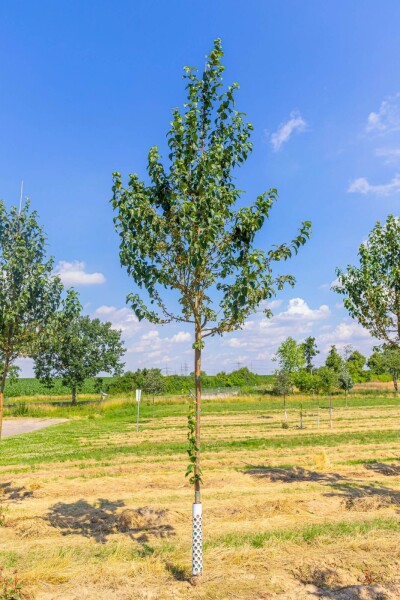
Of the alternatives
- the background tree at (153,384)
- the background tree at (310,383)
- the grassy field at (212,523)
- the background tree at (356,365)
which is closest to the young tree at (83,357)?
A: the background tree at (153,384)

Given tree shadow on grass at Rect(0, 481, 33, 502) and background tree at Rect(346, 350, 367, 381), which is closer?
tree shadow on grass at Rect(0, 481, 33, 502)

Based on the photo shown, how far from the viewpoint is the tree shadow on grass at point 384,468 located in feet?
51.1

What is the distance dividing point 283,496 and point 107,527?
4995 mm

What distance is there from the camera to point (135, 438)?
26.4 metres

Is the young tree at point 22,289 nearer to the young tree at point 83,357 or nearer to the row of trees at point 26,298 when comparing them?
the row of trees at point 26,298

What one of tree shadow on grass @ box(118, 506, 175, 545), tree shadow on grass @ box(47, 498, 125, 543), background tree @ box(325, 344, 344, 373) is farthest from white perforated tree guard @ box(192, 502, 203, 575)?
background tree @ box(325, 344, 344, 373)

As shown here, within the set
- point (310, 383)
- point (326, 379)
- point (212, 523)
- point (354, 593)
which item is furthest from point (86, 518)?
point (310, 383)

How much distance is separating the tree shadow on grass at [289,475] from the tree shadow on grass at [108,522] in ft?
17.1

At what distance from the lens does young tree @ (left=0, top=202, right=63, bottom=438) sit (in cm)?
1231

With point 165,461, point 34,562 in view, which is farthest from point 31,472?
point 34,562

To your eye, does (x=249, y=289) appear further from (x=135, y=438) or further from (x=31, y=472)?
(x=135, y=438)

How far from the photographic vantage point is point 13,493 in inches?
527

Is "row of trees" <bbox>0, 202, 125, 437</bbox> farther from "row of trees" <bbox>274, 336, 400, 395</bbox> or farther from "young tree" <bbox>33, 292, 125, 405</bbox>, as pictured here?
"young tree" <bbox>33, 292, 125, 405</bbox>

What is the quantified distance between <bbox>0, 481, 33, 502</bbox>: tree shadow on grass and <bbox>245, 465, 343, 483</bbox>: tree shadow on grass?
7.19 metres
